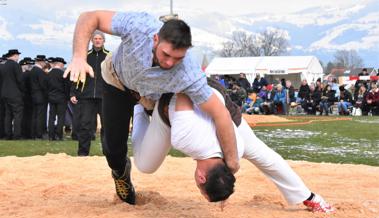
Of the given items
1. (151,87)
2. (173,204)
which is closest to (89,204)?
(173,204)

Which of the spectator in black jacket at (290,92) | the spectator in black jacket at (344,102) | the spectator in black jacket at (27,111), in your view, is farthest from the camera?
the spectator in black jacket at (290,92)

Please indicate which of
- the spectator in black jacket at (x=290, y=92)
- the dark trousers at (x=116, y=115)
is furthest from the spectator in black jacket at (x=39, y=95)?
the spectator in black jacket at (x=290, y=92)

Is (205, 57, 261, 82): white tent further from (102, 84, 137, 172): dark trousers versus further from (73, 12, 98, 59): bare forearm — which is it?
(73, 12, 98, 59): bare forearm

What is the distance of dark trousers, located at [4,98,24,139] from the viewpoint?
38.5 ft

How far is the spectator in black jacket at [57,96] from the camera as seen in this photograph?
1138cm

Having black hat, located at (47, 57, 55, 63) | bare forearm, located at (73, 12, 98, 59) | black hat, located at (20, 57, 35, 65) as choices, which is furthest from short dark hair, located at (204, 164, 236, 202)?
black hat, located at (20, 57, 35, 65)

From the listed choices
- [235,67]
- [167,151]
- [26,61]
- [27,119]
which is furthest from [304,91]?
[167,151]

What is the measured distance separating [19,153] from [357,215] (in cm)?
624

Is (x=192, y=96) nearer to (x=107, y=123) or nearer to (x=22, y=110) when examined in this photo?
(x=107, y=123)

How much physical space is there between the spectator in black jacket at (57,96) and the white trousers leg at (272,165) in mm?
7831

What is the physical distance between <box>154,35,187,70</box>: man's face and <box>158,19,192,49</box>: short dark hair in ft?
0.09

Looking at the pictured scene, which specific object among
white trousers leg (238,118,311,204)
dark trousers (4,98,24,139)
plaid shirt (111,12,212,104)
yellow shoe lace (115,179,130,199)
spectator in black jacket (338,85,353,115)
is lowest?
spectator in black jacket (338,85,353,115)

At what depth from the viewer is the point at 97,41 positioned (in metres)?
7.87

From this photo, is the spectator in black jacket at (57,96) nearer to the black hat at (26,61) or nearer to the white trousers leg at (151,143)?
the black hat at (26,61)
